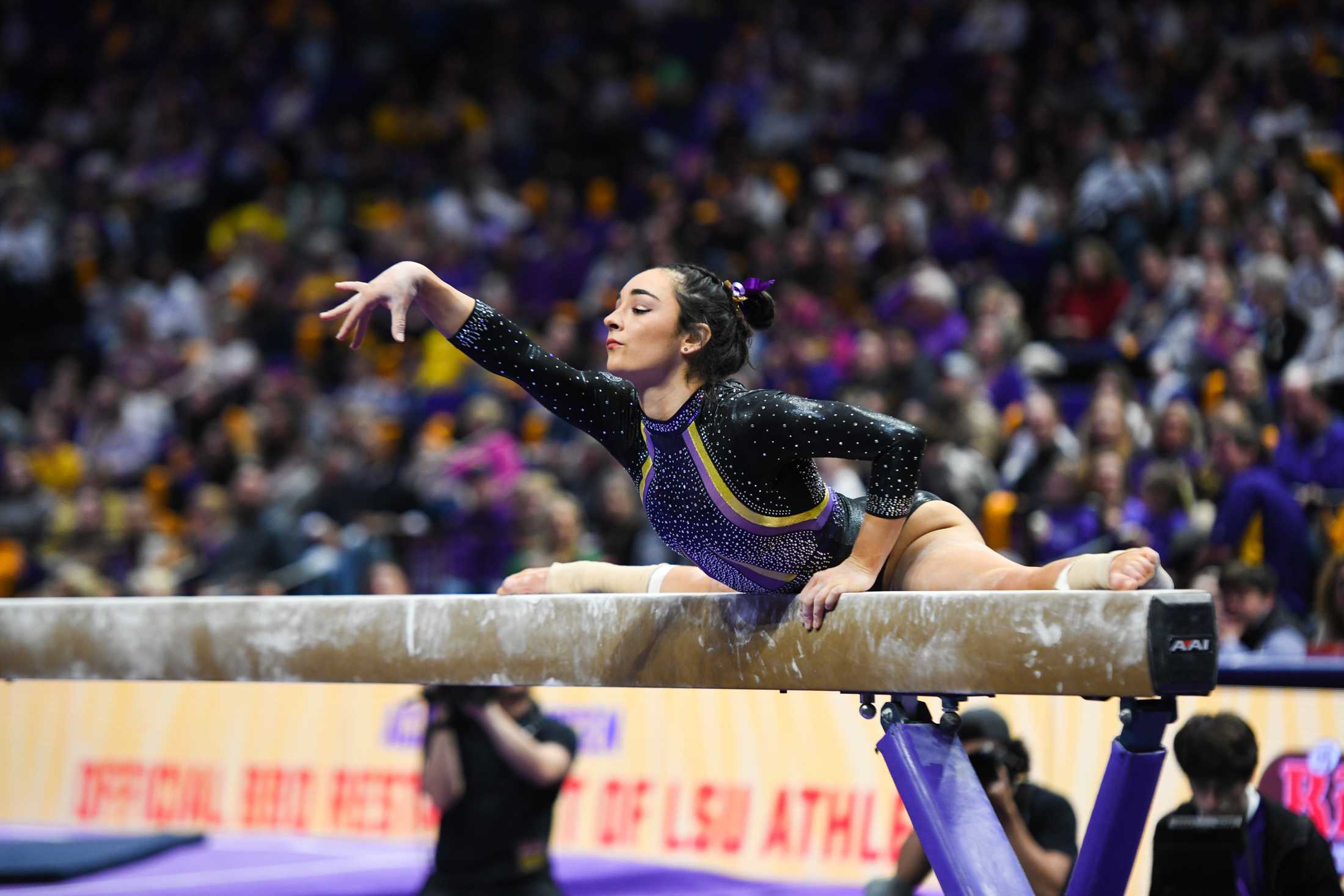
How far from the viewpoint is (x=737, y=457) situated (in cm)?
280

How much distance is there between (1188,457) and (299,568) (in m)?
4.53

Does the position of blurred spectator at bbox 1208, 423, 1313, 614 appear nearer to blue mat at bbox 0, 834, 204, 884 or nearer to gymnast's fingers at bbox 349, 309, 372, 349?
gymnast's fingers at bbox 349, 309, 372, 349

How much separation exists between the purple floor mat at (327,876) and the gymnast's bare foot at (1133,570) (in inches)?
98.2

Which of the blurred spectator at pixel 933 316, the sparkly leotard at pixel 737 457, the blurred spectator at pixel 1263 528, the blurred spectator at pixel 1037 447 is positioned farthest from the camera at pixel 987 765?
the blurred spectator at pixel 933 316

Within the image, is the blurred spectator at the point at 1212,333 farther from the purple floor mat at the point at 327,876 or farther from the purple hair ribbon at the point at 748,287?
the purple hair ribbon at the point at 748,287

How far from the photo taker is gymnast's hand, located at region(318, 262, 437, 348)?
2.84 m

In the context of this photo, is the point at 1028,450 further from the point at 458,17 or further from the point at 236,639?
the point at 458,17

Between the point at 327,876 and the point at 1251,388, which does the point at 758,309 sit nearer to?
the point at 327,876

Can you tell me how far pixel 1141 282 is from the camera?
25.8ft

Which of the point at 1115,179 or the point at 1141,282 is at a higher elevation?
the point at 1115,179

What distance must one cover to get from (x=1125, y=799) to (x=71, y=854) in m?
4.21

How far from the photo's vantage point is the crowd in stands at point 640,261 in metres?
6.58

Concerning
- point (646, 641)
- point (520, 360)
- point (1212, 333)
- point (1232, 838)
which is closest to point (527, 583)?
point (646, 641)

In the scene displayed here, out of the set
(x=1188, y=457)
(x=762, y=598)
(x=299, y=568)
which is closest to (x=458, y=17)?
(x=299, y=568)
